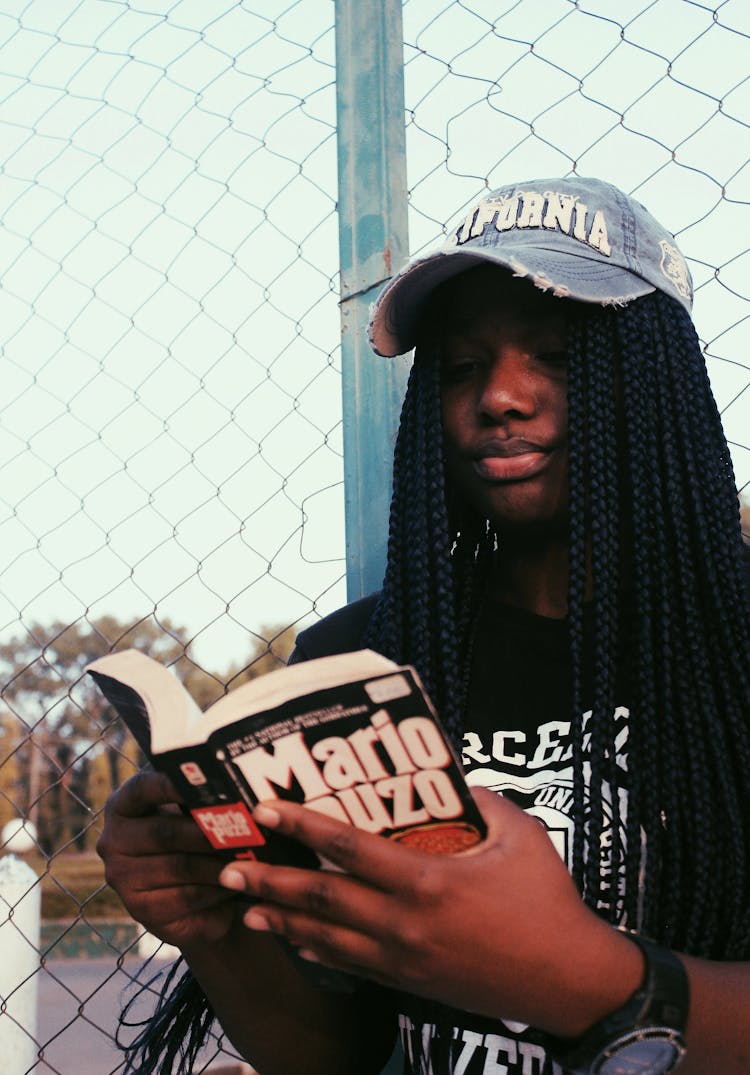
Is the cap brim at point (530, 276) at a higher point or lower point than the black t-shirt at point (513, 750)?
higher

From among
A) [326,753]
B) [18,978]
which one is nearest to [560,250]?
[326,753]

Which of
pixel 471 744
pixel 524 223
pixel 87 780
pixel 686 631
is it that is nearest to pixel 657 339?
pixel 524 223

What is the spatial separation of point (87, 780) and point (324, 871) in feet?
91.3

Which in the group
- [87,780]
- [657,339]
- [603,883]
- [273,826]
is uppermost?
[657,339]

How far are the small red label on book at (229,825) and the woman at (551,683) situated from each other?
1.2 inches

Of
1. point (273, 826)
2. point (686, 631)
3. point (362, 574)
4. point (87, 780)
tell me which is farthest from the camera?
point (87, 780)

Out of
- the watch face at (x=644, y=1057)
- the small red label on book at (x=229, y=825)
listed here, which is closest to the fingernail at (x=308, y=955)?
the small red label on book at (x=229, y=825)

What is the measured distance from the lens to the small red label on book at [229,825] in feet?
2.96

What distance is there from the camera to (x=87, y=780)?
27188mm

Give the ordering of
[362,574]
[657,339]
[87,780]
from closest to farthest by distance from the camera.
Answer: [657,339] → [362,574] → [87,780]

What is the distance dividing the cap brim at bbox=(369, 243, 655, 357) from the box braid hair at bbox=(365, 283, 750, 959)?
0.04 metres

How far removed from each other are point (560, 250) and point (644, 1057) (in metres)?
0.91

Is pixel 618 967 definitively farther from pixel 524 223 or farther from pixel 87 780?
pixel 87 780

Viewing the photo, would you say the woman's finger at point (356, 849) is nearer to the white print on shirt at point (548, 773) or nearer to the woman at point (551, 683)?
the woman at point (551, 683)
